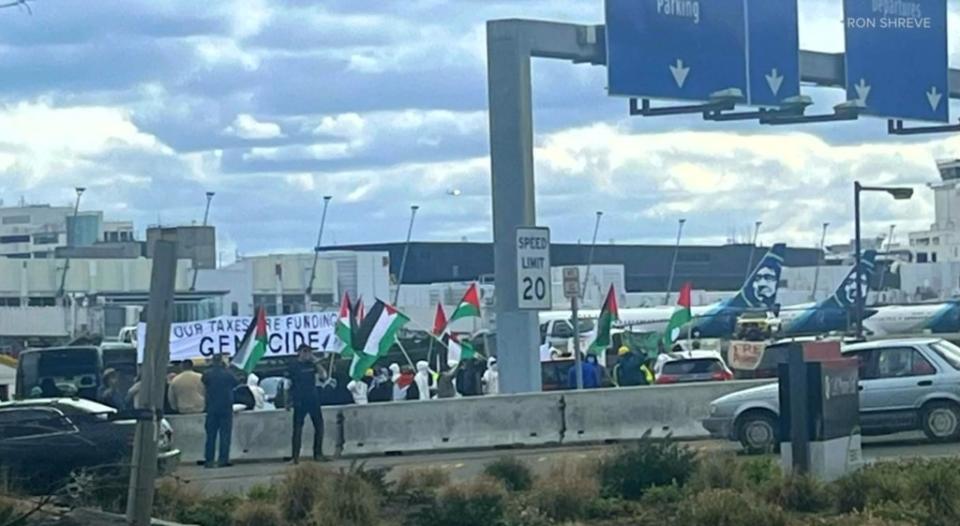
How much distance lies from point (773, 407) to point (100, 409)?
9.26m

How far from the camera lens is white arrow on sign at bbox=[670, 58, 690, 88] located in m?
27.6

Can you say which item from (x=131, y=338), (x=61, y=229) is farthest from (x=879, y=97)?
(x=61, y=229)

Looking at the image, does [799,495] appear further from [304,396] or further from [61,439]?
[304,396]

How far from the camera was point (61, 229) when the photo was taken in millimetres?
141875

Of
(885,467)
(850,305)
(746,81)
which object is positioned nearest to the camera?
(885,467)

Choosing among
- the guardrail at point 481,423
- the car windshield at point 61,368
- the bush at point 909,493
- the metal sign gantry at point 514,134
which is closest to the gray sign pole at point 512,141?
the metal sign gantry at point 514,134

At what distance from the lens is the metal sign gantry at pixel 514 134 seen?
26.0 metres

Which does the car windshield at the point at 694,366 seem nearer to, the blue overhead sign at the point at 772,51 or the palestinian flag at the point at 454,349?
the palestinian flag at the point at 454,349

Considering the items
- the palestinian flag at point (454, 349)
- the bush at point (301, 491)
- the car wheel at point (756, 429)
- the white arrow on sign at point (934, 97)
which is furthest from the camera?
the palestinian flag at point (454, 349)

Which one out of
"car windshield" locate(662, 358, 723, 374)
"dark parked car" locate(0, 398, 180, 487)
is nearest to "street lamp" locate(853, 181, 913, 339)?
"car windshield" locate(662, 358, 723, 374)

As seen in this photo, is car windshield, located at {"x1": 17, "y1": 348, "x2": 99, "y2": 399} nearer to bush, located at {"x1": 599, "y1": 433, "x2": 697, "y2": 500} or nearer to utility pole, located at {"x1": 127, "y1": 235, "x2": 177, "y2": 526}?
bush, located at {"x1": 599, "y1": 433, "x2": 697, "y2": 500}

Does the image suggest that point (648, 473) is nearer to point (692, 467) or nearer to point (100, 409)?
point (692, 467)

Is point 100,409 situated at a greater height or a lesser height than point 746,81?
lesser

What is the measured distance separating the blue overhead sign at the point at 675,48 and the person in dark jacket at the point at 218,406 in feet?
23.7
